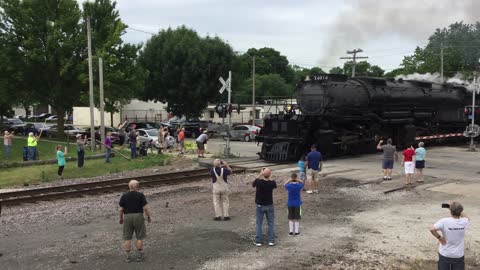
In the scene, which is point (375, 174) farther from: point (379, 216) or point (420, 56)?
point (420, 56)

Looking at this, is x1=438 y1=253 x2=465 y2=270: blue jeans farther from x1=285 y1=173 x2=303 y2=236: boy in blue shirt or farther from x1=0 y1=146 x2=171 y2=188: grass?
x1=0 y1=146 x2=171 y2=188: grass

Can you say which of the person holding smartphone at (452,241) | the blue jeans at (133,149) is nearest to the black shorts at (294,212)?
the person holding smartphone at (452,241)

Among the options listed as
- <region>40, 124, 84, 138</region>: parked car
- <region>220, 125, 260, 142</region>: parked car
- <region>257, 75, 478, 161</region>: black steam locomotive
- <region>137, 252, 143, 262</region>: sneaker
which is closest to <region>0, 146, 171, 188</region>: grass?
<region>257, 75, 478, 161</region>: black steam locomotive

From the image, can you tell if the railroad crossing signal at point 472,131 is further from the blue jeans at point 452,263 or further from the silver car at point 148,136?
the blue jeans at point 452,263

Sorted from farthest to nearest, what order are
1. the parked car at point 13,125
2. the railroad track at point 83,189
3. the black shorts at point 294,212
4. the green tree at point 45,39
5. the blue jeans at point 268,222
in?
the parked car at point 13,125, the green tree at point 45,39, the railroad track at point 83,189, the black shorts at point 294,212, the blue jeans at point 268,222

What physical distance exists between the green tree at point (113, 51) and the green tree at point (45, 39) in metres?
1.35

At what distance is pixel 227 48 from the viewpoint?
47.2 m

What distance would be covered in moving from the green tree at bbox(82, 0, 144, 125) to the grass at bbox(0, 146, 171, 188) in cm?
1204

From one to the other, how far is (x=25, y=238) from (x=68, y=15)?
2886 cm

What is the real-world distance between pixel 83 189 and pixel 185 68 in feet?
99.3

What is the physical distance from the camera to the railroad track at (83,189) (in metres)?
14.1

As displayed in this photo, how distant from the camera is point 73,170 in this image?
21.2 m

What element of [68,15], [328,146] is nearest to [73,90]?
[68,15]

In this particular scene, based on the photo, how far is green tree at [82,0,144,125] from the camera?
1387 inches
